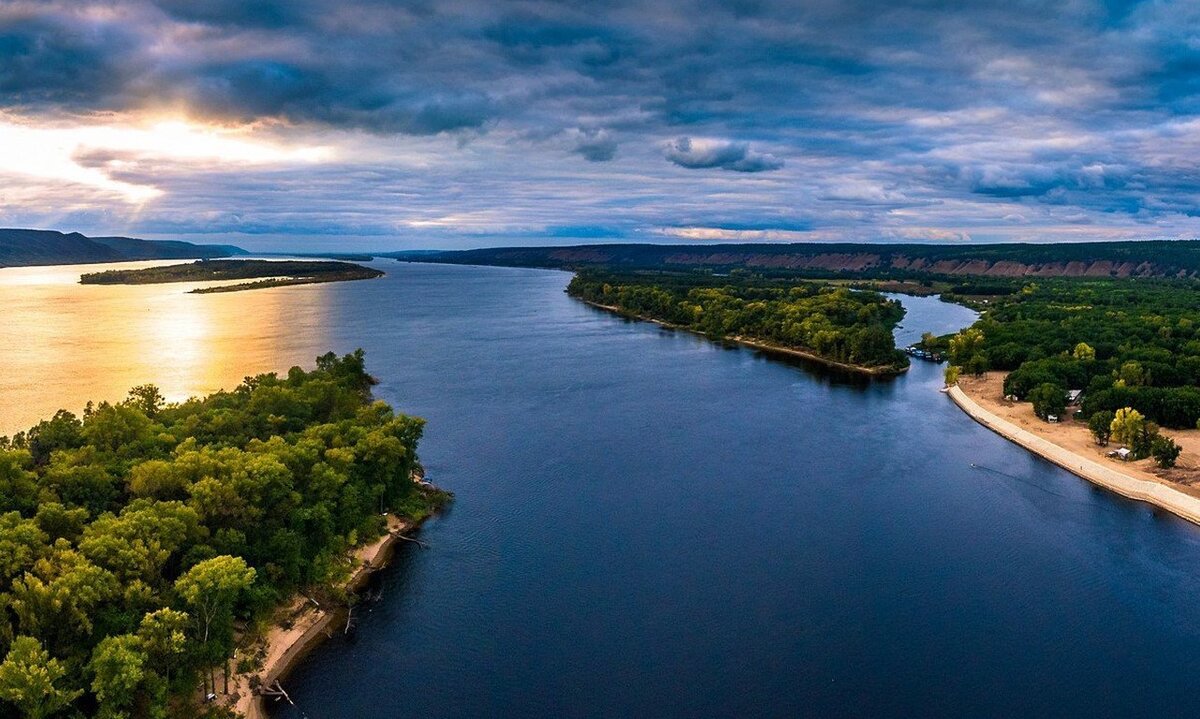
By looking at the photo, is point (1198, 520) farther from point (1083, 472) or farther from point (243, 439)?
point (243, 439)

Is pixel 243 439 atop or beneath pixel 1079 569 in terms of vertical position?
atop

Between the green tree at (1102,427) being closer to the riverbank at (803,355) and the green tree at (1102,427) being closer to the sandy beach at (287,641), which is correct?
the riverbank at (803,355)

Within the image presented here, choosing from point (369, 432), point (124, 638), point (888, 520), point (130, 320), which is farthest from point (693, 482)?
point (130, 320)

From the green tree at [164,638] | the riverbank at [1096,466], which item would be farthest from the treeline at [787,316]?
the green tree at [164,638]

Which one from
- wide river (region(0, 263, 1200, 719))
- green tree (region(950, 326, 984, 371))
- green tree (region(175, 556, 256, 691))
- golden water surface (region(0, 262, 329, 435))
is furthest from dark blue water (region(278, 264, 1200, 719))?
golden water surface (region(0, 262, 329, 435))

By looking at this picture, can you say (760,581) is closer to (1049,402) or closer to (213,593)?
(213,593)

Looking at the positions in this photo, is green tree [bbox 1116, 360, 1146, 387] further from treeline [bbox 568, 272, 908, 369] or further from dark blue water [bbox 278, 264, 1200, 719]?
treeline [bbox 568, 272, 908, 369]
